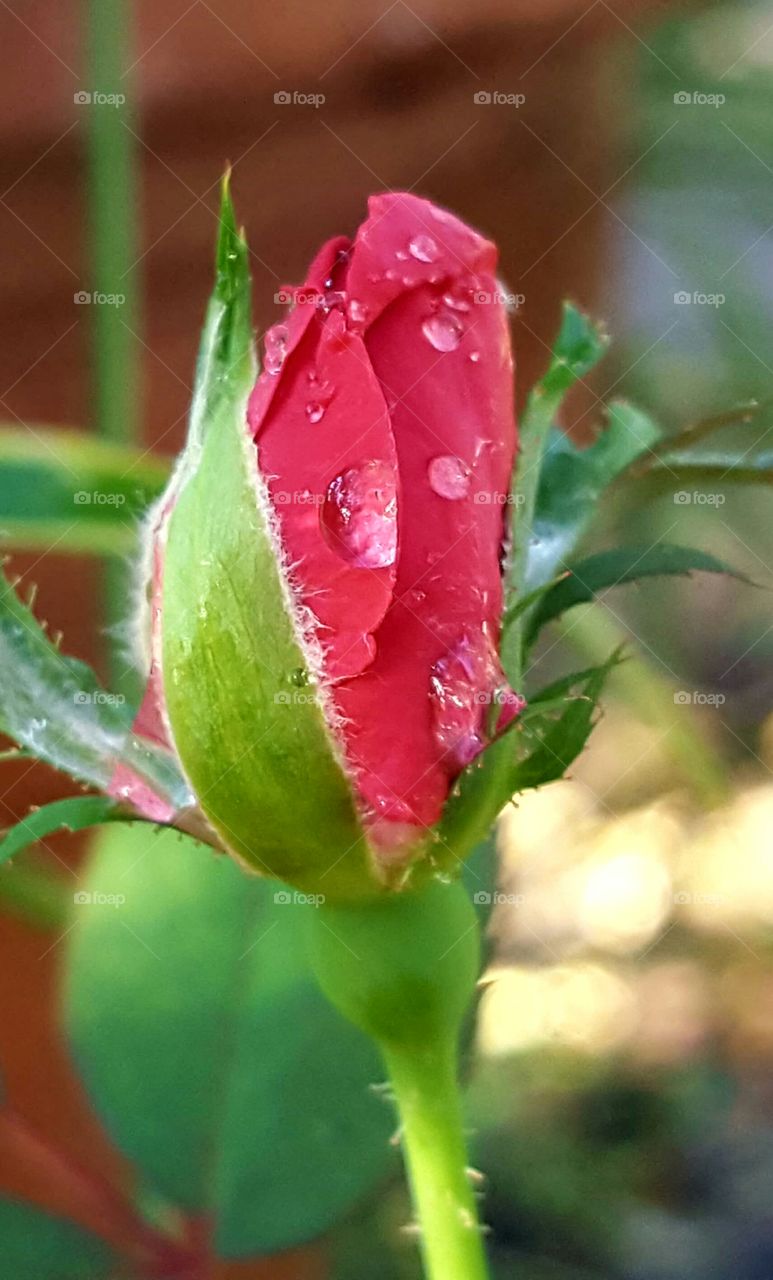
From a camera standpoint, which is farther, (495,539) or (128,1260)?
(128,1260)

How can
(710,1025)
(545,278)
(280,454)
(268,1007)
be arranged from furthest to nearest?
(545,278) < (710,1025) < (268,1007) < (280,454)

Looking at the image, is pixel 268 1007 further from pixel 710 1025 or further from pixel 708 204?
pixel 708 204

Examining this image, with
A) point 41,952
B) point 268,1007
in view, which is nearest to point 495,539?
point 268,1007
